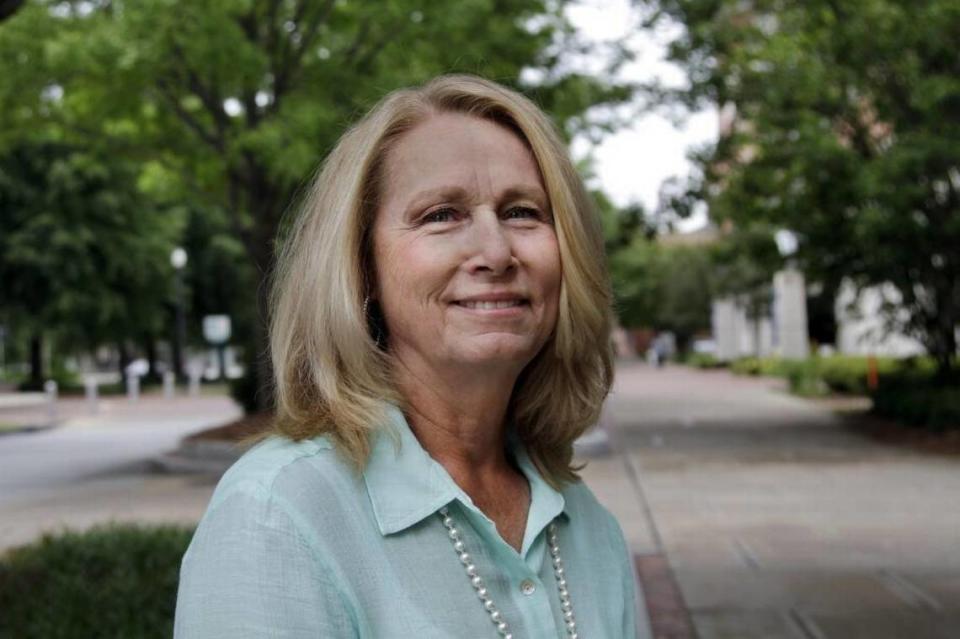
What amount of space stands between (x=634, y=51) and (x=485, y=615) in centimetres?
1698

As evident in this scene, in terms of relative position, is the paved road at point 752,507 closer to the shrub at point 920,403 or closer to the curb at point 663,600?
the curb at point 663,600

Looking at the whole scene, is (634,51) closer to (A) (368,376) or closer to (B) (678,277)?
(A) (368,376)

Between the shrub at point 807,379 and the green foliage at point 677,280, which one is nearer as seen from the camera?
the shrub at point 807,379

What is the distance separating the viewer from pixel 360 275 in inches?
71.1

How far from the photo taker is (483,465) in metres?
1.91

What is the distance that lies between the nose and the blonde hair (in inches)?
4.2

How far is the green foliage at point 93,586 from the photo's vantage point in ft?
17.2

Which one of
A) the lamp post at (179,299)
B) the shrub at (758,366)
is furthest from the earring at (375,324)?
the lamp post at (179,299)

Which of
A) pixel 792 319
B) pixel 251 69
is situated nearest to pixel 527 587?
pixel 251 69

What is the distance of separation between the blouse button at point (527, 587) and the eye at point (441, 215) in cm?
50

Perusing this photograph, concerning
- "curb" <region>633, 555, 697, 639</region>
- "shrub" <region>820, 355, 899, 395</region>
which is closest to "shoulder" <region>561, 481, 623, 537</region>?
"curb" <region>633, 555, 697, 639</region>

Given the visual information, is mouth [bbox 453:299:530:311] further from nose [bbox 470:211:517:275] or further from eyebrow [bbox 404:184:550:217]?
eyebrow [bbox 404:184:550:217]

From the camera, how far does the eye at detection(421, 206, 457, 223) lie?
5.84 feet

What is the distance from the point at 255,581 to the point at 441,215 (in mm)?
589
